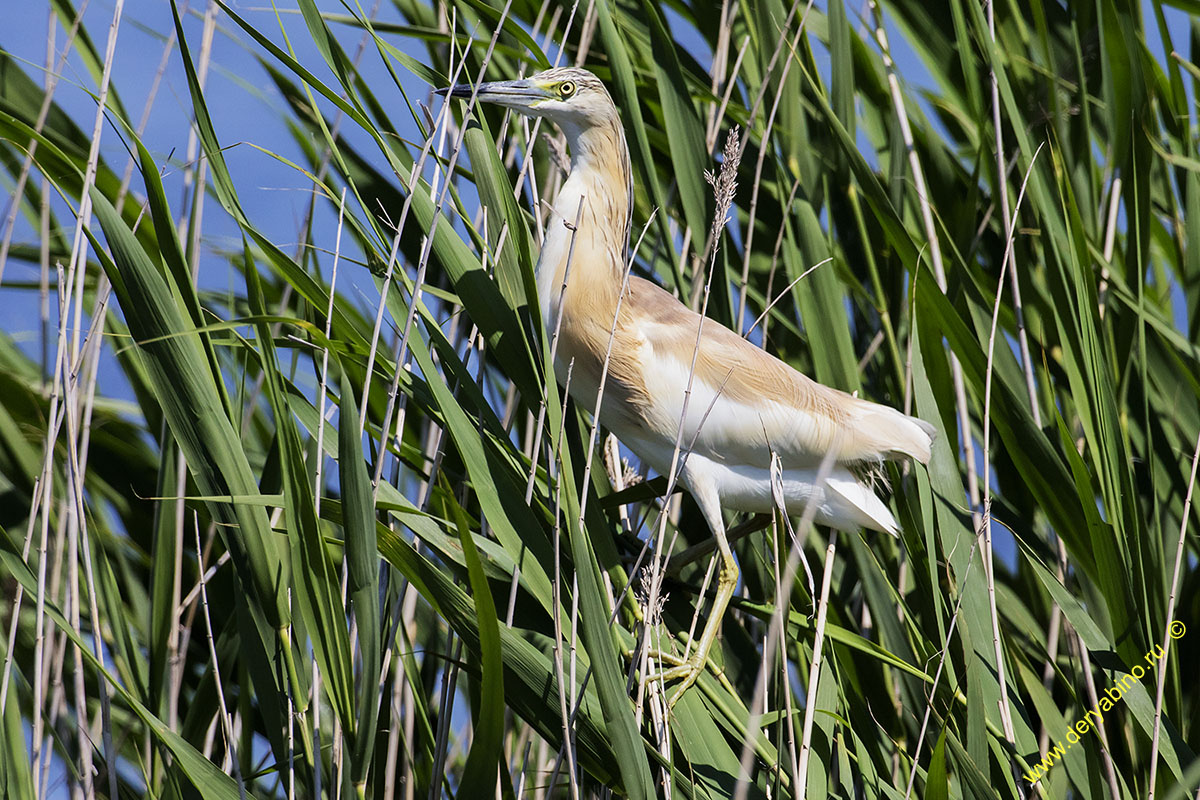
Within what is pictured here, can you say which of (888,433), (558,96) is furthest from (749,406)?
(558,96)

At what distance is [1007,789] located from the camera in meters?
1.13

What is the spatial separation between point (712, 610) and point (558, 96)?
0.67 meters

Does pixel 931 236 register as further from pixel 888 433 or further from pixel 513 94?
pixel 513 94

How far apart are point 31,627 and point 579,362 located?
3.29 ft

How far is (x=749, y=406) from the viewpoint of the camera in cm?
135

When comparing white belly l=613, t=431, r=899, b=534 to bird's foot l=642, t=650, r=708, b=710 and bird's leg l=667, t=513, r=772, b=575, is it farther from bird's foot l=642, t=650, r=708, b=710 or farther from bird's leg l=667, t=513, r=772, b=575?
bird's foot l=642, t=650, r=708, b=710

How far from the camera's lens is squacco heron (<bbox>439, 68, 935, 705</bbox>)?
1.32m

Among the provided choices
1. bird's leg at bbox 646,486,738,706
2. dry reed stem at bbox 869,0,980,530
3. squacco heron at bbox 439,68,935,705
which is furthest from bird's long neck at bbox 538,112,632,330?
dry reed stem at bbox 869,0,980,530

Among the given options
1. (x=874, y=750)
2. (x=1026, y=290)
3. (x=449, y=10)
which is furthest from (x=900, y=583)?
(x=449, y=10)

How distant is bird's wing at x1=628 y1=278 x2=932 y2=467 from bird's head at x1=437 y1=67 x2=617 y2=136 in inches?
11.7

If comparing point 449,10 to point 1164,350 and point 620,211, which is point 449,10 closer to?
point 620,211

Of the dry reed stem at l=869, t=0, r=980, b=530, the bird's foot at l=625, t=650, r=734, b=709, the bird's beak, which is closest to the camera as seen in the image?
the bird's foot at l=625, t=650, r=734, b=709

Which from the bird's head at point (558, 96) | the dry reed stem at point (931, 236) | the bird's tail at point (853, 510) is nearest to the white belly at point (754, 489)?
the bird's tail at point (853, 510)

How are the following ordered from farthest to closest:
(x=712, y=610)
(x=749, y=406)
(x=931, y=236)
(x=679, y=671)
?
(x=931, y=236), (x=749, y=406), (x=712, y=610), (x=679, y=671)
